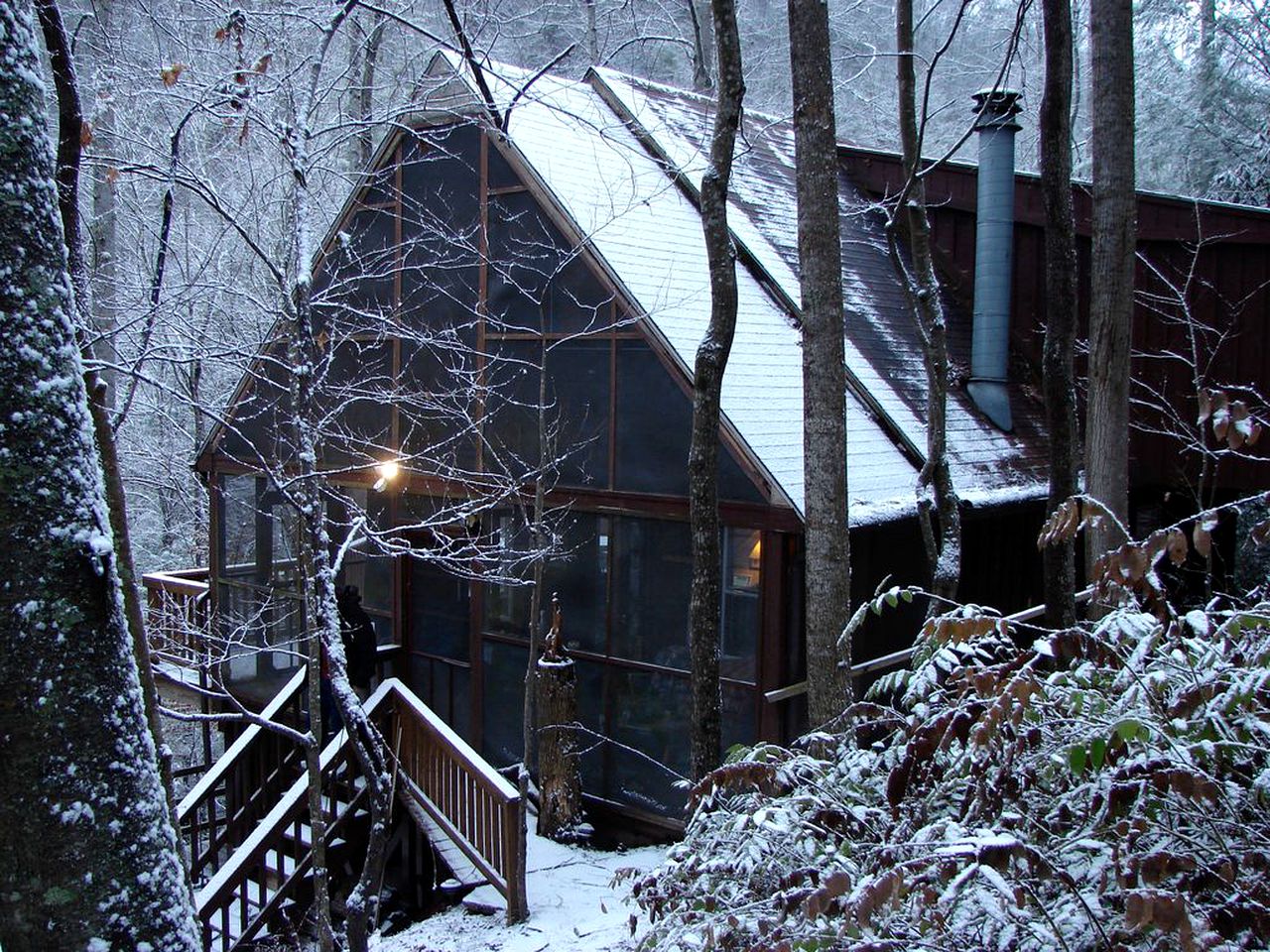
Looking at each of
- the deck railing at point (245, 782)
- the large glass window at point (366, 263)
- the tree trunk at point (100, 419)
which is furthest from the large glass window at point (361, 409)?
the tree trunk at point (100, 419)

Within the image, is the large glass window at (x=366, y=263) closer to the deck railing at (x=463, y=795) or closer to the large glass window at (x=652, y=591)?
the large glass window at (x=652, y=591)

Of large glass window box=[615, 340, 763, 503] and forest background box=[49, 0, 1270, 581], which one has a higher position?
forest background box=[49, 0, 1270, 581]

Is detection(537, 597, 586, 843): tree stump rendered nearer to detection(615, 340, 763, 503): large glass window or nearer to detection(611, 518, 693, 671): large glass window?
detection(611, 518, 693, 671): large glass window

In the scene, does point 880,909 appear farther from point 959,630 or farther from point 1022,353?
point 1022,353

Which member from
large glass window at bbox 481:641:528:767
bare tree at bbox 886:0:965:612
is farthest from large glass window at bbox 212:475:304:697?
bare tree at bbox 886:0:965:612

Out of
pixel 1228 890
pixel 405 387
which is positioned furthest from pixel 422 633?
pixel 1228 890

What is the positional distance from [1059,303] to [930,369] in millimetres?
1284

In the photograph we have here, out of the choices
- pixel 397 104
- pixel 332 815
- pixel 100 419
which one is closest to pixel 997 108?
pixel 397 104

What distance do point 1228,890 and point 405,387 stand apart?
8836mm

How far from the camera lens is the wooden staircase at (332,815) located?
776 cm

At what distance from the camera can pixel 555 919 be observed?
743cm

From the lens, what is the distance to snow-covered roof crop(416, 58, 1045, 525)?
340 inches

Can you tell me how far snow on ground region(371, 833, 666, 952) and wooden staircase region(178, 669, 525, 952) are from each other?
0.85ft

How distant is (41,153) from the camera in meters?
2.36
